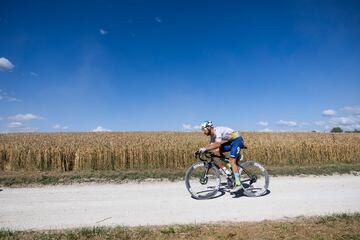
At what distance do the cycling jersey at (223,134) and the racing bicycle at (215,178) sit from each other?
590mm

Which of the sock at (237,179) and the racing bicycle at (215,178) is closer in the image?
the sock at (237,179)

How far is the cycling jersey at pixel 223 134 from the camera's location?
32.5 ft

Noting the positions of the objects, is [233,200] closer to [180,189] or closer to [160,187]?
[180,189]

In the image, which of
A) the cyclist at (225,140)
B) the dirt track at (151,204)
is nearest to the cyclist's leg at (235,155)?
the cyclist at (225,140)

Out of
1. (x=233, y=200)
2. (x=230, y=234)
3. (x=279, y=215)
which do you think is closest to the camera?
(x=230, y=234)

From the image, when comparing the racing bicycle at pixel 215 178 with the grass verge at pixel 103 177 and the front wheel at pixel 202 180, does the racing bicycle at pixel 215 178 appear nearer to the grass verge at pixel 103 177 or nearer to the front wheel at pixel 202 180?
the front wheel at pixel 202 180

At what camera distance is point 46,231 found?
7254 mm

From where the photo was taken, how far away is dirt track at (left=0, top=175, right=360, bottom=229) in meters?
8.10

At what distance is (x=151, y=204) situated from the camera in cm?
952

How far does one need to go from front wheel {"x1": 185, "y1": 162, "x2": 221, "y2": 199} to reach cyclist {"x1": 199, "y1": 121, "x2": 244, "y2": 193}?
59 centimetres

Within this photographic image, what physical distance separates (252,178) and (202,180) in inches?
62.4

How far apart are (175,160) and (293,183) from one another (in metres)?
6.66

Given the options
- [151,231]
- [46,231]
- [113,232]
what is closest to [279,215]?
[151,231]

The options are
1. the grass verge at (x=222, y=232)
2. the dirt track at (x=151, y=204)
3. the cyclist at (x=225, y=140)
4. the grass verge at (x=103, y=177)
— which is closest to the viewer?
the grass verge at (x=222, y=232)
